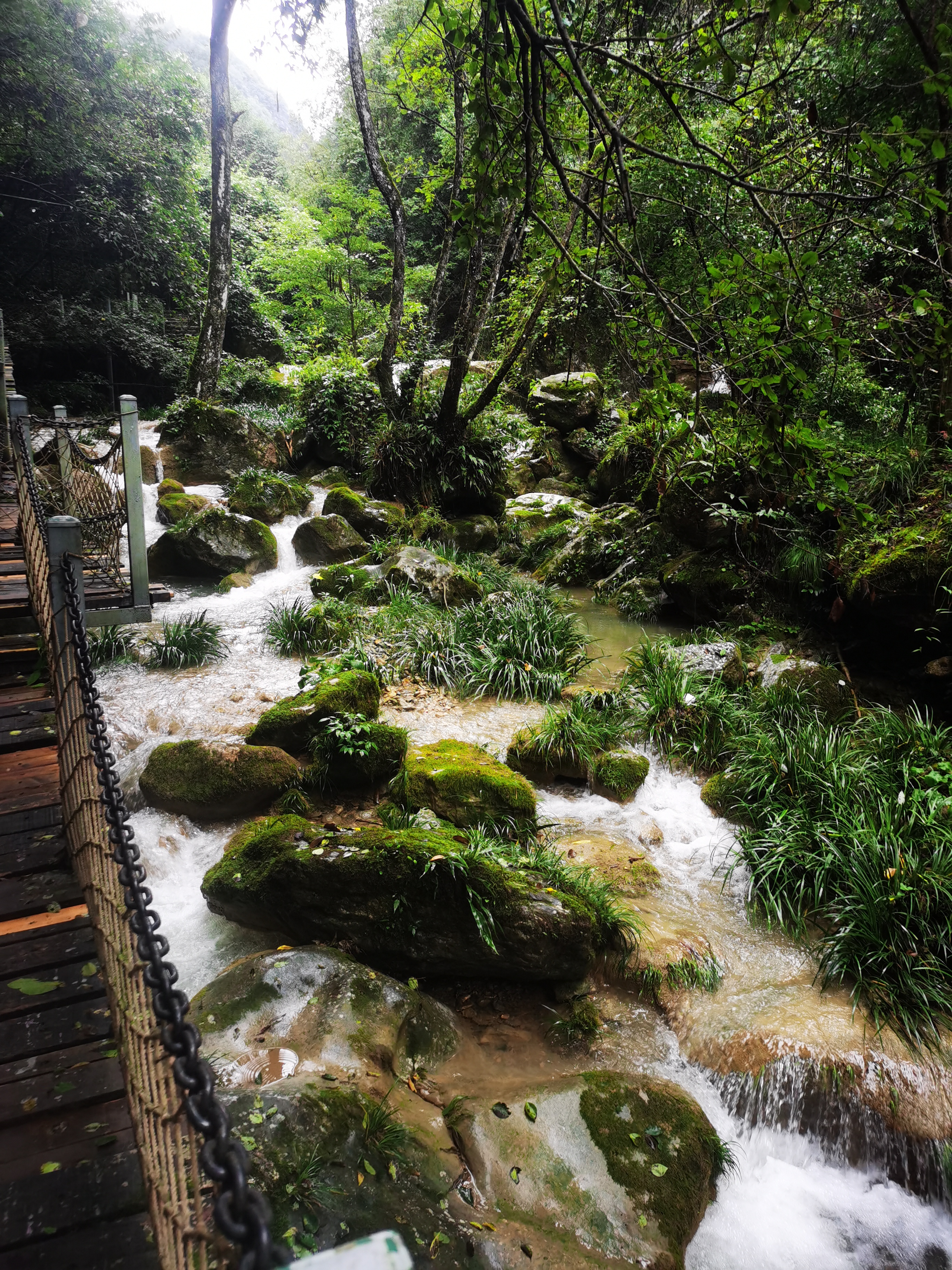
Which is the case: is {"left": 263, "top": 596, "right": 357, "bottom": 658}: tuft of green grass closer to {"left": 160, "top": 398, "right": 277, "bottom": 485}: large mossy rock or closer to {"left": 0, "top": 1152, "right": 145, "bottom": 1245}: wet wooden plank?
{"left": 160, "top": 398, "right": 277, "bottom": 485}: large mossy rock

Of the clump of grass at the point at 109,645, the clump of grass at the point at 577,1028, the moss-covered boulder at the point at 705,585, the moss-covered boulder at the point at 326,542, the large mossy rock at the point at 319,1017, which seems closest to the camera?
the large mossy rock at the point at 319,1017

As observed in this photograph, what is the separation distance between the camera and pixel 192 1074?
111 centimetres

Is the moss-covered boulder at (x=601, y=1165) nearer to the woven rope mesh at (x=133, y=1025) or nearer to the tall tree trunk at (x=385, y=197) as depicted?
the woven rope mesh at (x=133, y=1025)

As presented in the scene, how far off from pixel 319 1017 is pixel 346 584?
6823 millimetres

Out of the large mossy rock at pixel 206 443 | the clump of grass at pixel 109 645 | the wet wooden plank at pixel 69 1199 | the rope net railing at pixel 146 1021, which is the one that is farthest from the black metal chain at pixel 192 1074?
the large mossy rock at pixel 206 443

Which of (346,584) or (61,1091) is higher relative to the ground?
(346,584)

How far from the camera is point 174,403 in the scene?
13945 millimetres

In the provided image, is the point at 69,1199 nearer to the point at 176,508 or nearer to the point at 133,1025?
the point at 133,1025

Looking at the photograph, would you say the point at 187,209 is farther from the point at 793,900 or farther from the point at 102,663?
the point at 793,900

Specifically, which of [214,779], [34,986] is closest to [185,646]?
[214,779]

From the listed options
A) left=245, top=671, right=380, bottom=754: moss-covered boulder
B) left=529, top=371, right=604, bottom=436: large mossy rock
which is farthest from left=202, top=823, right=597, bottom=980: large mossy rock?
left=529, top=371, right=604, bottom=436: large mossy rock

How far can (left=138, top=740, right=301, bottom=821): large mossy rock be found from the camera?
16.6 ft

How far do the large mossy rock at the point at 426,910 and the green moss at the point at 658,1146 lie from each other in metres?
0.69

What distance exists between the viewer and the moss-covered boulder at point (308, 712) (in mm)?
5684
